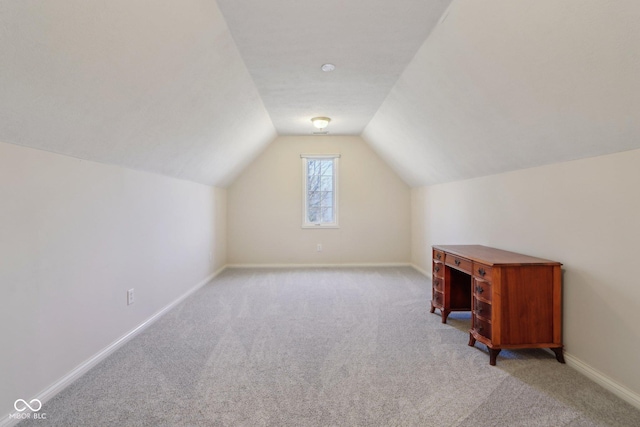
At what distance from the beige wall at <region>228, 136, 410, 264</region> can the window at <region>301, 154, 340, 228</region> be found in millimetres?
138

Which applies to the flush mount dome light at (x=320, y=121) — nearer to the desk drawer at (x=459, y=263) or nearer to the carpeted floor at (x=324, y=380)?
the desk drawer at (x=459, y=263)

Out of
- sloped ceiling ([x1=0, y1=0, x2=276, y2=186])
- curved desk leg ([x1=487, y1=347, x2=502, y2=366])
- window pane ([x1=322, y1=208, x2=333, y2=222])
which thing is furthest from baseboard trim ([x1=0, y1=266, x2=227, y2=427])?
window pane ([x1=322, y1=208, x2=333, y2=222])

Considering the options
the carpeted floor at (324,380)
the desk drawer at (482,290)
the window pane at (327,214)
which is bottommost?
the carpeted floor at (324,380)

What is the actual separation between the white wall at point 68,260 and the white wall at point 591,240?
3247 millimetres

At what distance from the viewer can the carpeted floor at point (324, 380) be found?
59.7 inches

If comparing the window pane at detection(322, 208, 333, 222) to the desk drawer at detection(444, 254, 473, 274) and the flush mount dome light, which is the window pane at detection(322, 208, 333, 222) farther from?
the desk drawer at detection(444, 254, 473, 274)

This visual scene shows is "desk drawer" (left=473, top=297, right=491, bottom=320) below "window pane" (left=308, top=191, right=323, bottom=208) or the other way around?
below

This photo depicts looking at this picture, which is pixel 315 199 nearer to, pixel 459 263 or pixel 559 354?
pixel 459 263

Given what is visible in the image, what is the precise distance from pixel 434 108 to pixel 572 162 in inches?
45.1

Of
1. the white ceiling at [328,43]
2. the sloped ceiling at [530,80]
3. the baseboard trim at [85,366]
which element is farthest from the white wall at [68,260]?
the sloped ceiling at [530,80]

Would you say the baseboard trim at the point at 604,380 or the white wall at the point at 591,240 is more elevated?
the white wall at the point at 591,240

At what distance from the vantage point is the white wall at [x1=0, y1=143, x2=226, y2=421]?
1480 millimetres

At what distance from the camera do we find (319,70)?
263 centimetres

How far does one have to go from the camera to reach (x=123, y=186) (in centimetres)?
238
